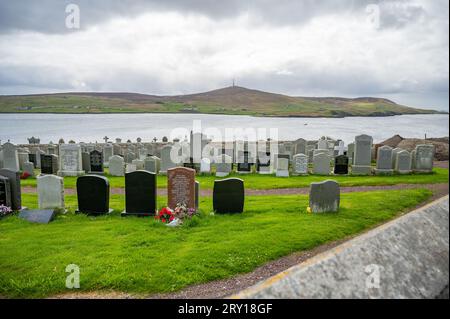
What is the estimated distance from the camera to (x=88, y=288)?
228 inches

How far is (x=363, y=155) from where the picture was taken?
736 inches

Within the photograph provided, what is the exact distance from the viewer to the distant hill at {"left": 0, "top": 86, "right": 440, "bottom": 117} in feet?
447

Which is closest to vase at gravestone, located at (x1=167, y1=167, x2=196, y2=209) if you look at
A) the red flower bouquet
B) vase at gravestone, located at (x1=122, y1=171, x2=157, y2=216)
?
vase at gravestone, located at (x1=122, y1=171, x2=157, y2=216)

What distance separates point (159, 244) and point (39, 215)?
4583 millimetres

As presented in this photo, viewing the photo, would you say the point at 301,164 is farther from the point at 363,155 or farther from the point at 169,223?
the point at 169,223

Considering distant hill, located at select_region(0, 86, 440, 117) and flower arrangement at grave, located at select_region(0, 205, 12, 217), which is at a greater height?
distant hill, located at select_region(0, 86, 440, 117)

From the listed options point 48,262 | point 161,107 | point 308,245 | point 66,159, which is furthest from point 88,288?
point 161,107

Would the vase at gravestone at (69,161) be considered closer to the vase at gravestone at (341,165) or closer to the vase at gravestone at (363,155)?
the vase at gravestone at (341,165)

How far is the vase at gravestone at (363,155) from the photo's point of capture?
18.6 metres

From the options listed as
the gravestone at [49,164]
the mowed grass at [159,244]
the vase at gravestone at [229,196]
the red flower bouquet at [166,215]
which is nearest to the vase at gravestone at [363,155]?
the mowed grass at [159,244]

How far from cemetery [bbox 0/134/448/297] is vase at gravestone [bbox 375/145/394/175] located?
9.4 inches

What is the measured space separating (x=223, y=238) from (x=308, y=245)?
2.03 meters

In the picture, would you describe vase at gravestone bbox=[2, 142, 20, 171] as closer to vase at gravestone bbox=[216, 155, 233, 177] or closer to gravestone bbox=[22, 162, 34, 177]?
gravestone bbox=[22, 162, 34, 177]
